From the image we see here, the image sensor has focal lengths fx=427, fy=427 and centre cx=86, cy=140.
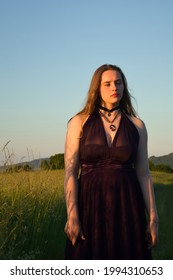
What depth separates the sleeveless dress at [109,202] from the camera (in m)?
3.58

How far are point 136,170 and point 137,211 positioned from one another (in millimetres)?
361

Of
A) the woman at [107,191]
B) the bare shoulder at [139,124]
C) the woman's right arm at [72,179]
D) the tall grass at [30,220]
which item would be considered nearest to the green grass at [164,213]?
the tall grass at [30,220]

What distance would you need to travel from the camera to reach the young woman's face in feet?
12.1

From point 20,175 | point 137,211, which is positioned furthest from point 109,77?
point 20,175

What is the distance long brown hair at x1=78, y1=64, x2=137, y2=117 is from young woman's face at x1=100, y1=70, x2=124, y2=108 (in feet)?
0.17

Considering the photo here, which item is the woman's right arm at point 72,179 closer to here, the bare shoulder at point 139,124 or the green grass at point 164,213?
the bare shoulder at point 139,124

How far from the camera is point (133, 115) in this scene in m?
3.94

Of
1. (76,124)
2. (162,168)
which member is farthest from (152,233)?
(162,168)

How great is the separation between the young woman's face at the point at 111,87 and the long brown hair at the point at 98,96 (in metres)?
0.05

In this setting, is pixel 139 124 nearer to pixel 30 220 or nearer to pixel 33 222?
pixel 33 222

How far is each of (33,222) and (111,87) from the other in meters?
3.90

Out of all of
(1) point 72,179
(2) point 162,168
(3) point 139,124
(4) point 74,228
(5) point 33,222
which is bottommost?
(2) point 162,168

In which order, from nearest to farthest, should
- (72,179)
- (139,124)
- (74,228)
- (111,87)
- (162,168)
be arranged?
(74,228) < (72,179) < (111,87) < (139,124) < (162,168)

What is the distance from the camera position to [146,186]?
146 inches
